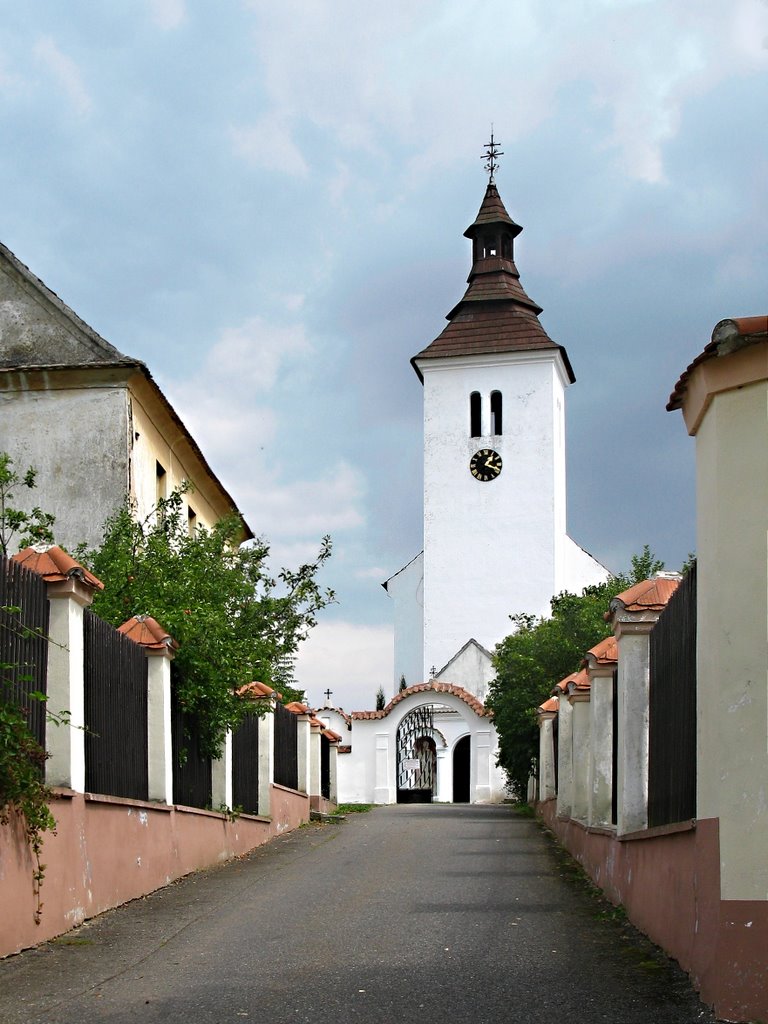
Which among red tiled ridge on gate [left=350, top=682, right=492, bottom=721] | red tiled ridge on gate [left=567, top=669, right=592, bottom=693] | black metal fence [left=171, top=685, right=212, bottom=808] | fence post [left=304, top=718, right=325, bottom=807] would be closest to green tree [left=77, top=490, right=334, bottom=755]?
black metal fence [left=171, top=685, right=212, bottom=808]

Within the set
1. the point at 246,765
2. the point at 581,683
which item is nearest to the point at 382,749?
the point at 246,765

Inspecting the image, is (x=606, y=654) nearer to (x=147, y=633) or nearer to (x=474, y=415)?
(x=147, y=633)

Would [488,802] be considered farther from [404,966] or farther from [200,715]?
[404,966]

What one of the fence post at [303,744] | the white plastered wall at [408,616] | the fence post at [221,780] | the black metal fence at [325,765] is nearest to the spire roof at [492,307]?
the white plastered wall at [408,616]

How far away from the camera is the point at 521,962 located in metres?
8.93

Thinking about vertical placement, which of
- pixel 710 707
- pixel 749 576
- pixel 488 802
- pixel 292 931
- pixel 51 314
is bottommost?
A: pixel 488 802

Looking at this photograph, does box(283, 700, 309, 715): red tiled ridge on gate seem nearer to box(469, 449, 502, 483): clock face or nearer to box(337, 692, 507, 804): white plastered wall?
box(337, 692, 507, 804): white plastered wall

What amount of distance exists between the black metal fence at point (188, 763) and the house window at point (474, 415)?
147ft

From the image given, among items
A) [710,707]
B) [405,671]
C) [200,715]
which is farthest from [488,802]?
[710,707]

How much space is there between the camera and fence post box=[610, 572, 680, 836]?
11.1 metres

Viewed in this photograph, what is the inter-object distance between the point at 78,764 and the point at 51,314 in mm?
16361

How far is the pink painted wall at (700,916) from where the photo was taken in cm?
684

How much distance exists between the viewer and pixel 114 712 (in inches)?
523

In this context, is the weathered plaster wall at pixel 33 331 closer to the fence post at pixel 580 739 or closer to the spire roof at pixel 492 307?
the fence post at pixel 580 739
